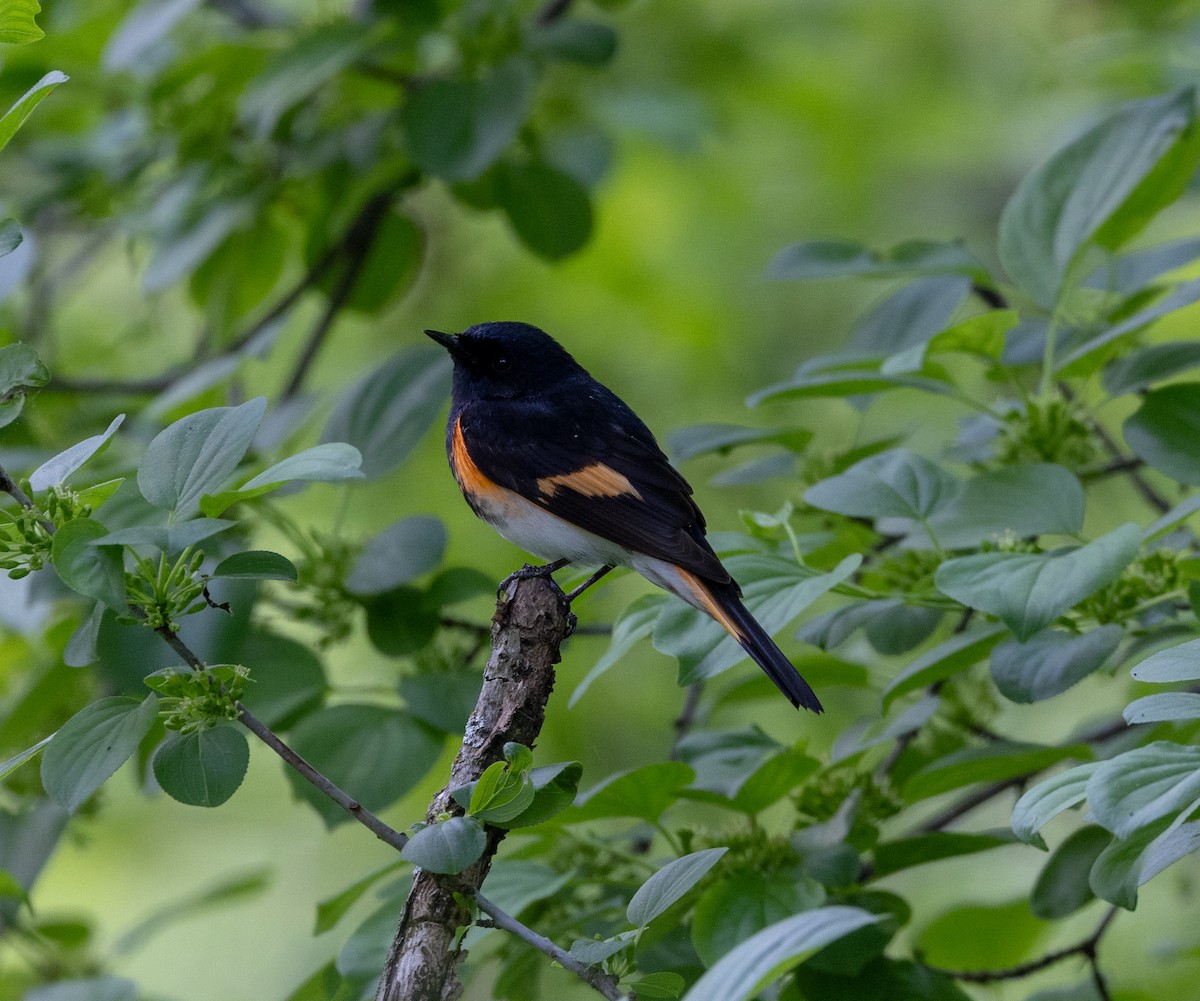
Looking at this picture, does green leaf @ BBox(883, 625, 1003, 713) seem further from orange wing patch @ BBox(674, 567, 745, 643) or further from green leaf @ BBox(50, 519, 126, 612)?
green leaf @ BBox(50, 519, 126, 612)

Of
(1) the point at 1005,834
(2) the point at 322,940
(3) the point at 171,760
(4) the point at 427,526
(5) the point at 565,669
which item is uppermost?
(3) the point at 171,760

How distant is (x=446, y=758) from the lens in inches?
171

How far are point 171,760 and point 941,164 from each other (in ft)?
19.4

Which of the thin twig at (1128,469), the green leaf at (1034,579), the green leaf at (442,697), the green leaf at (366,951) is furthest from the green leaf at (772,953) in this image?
the thin twig at (1128,469)

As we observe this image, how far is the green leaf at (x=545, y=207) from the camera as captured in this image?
340 cm

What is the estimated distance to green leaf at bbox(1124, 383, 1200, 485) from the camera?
1.98m

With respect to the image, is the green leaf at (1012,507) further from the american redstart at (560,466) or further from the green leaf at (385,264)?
the green leaf at (385,264)

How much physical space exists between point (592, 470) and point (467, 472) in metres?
0.35

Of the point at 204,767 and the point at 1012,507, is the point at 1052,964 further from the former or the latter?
the point at 204,767

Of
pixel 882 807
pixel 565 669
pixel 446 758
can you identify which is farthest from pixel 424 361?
pixel 565 669

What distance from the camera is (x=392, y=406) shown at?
2.73 metres

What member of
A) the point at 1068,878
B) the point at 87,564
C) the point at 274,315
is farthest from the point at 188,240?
the point at 1068,878

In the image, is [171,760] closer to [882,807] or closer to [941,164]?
[882,807]

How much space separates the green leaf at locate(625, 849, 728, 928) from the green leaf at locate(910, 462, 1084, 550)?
736 millimetres
